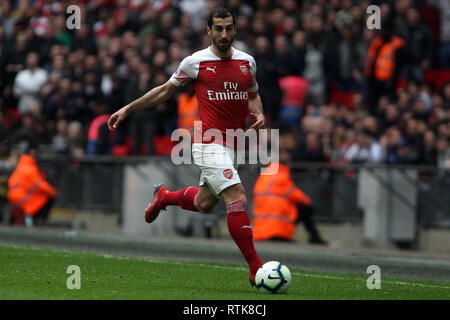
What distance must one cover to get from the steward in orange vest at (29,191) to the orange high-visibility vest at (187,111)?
118 inches

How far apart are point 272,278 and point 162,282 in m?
1.45

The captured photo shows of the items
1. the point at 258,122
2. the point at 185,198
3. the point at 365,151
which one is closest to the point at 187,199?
the point at 185,198

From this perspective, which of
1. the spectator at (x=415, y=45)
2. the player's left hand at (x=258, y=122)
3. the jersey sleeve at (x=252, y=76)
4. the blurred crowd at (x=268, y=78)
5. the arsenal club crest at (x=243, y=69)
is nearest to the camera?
the player's left hand at (x=258, y=122)

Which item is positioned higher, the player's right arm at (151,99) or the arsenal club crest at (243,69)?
the arsenal club crest at (243,69)

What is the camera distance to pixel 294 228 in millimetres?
17234

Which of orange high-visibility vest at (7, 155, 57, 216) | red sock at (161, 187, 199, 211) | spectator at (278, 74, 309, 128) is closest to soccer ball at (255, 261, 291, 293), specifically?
red sock at (161, 187, 199, 211)

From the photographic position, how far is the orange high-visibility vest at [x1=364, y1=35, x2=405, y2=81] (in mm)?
19109

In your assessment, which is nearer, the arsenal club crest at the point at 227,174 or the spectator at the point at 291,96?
the arsenal club crest at the point at 227,174

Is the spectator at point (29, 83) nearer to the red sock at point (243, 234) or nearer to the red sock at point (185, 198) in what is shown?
the red sock at point (185, 198)

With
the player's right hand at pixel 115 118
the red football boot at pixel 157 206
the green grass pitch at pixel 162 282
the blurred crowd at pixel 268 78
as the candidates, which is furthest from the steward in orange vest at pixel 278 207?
the player's right hand at pixel 115 118

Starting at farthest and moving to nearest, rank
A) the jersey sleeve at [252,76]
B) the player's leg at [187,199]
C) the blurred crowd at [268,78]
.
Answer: the blurred crowd at [268,78]
the player's leg at [187,199]
the jersey sleeve at [252,76]

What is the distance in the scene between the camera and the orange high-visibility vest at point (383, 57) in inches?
752
